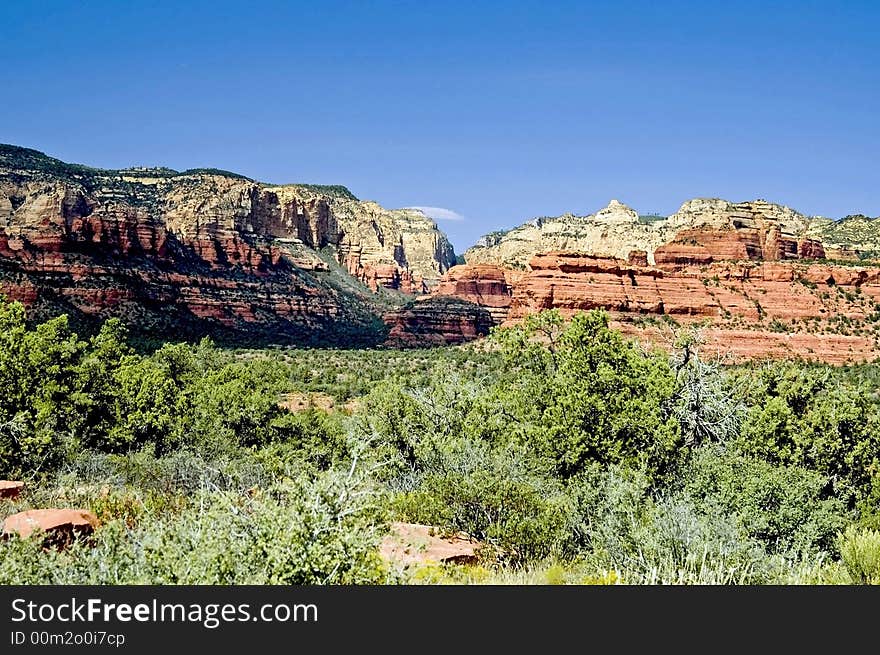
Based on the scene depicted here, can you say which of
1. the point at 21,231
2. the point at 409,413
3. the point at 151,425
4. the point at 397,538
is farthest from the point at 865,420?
the point at 21,231

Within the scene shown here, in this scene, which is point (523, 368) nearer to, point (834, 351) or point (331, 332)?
point (834, 351)

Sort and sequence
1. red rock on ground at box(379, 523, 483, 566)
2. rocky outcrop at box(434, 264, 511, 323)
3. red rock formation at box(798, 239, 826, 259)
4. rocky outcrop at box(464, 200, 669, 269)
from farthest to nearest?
rocky outcrop at box(464, 200, 669, 269) < rocky outcrop at box(434, 264, 511, 323) < red rock formation at box(798, 239, 826, 259) < red rock on ground at box(379, 523, 483, 566)

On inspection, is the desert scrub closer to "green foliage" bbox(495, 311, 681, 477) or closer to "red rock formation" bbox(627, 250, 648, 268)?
"green foliage" bbox(495, 311, 681, 477)

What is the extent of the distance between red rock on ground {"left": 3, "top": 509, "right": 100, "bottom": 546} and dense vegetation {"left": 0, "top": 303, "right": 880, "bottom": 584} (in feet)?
0.92

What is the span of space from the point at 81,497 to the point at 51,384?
968 centimetres

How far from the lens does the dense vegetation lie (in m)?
6.62

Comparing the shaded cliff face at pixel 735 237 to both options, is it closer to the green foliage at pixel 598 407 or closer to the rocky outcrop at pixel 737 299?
the rocky outcrop at pixel 737 299

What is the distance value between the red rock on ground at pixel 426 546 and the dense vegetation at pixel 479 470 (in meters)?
0.31

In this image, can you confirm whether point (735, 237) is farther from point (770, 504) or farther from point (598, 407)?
point (770, 504)

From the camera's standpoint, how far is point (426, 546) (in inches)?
316

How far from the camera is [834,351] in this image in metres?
66.6

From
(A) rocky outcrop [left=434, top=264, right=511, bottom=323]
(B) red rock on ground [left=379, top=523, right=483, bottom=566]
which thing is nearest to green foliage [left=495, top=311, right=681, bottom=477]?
(B) red rock on ground [left=379, top=523, right=483, bottom=566]

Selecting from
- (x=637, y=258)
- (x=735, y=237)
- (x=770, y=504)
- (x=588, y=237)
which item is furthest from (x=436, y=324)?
(x=770, y=504)

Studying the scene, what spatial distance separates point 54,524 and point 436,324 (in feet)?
325
